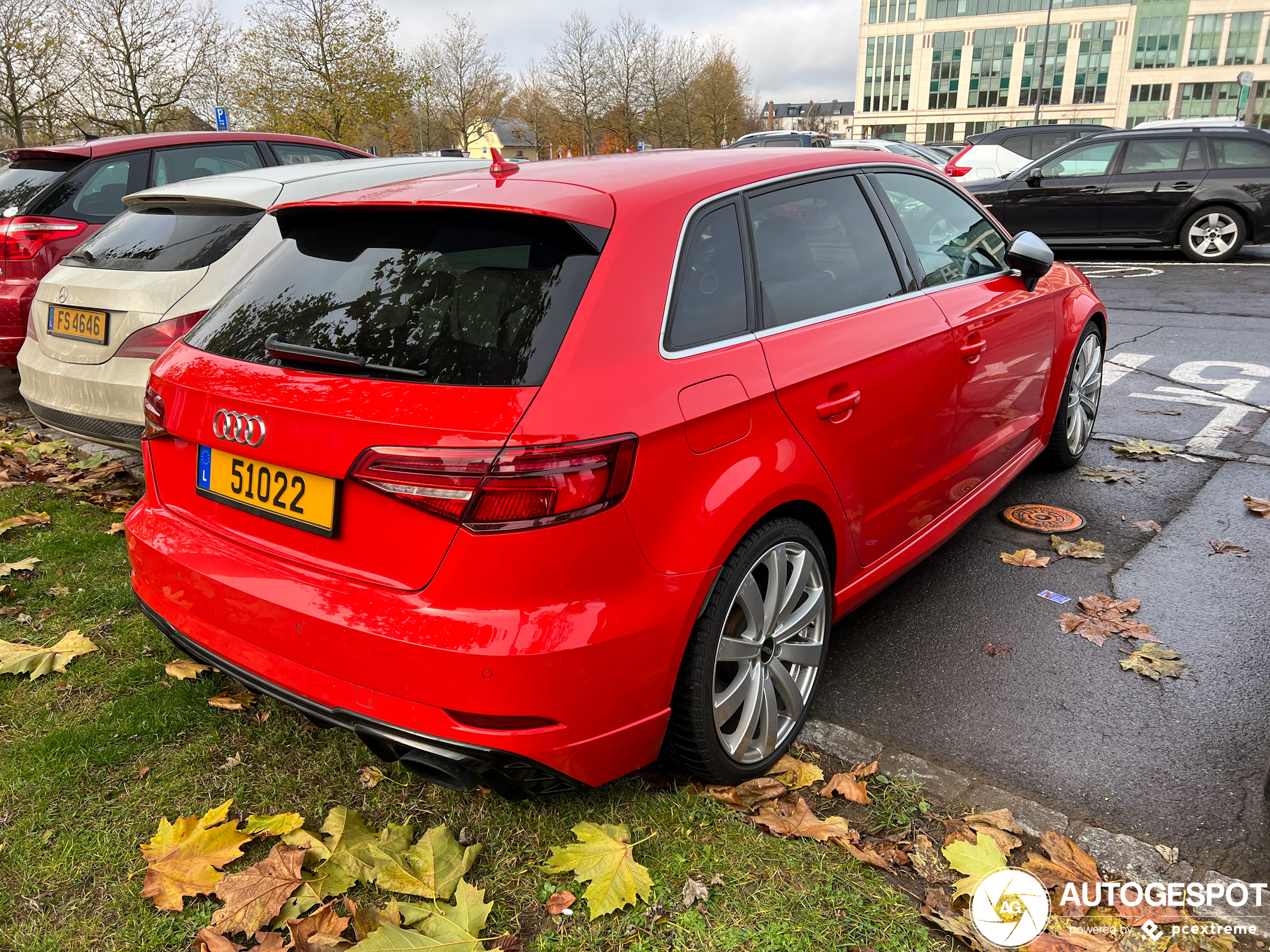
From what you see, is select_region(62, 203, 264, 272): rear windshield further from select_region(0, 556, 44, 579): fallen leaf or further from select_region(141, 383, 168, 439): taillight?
select_region(141, 383, 168, 439): taillight

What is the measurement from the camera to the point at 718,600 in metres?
2.29

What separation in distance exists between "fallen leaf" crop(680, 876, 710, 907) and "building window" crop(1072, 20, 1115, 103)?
316 ft

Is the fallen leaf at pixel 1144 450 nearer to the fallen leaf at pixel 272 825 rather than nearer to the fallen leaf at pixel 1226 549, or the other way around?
the fallen leaf at pixel 1226 549

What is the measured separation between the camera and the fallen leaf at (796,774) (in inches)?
104

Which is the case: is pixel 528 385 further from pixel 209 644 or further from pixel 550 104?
pixel 550 104

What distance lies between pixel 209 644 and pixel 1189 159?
1366 cm

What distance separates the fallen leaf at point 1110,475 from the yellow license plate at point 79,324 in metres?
4.91

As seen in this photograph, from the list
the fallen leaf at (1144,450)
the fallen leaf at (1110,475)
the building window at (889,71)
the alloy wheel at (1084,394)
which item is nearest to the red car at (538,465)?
the alloy wheel at (1084,394)

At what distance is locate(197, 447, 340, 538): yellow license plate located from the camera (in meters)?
2.11

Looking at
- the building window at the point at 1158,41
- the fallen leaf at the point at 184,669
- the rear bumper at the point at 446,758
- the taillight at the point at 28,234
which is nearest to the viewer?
the rear bumper at the point at 446,758

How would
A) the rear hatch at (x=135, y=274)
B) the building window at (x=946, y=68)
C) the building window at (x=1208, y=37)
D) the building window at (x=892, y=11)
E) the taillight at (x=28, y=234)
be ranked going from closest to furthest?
the rear hatch at (x=135, y=274)
the taillight at (x=28, y=234)
the building window at (x=1208, y=37)
the building window at (x=946, y=68)
the building window at (x=892, y=11)

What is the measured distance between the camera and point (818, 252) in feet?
9.42

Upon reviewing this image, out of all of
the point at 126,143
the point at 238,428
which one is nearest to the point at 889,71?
the point at 126,143

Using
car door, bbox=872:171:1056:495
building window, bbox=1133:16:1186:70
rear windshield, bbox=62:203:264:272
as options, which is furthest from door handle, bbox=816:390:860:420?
building window, bbox=1133:16:1186:70
